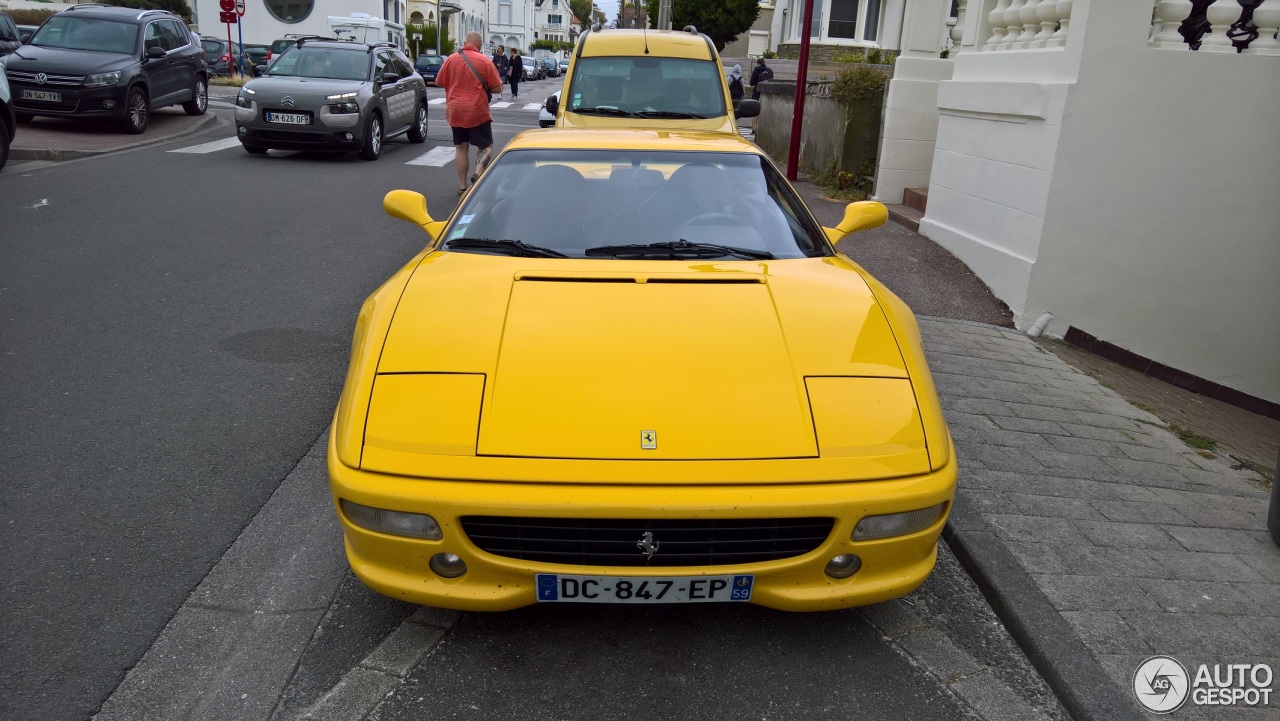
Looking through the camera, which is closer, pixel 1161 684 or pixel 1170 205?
pixel 1161 684

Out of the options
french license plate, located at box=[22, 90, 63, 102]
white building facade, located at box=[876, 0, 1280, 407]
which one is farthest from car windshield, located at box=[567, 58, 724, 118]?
french license plate, located at box=[22, 90, 63, 102]

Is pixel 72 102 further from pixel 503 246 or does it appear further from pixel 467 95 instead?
pixel 503 246

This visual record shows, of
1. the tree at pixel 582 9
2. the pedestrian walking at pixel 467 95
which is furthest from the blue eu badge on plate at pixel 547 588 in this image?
the tree at pixel 582 9

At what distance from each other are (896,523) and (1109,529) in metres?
1.52

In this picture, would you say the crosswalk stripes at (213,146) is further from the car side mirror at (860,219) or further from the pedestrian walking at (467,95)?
the car side mirror at (860,219)

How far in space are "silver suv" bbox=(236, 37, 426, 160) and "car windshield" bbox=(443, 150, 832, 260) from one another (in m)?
9.89

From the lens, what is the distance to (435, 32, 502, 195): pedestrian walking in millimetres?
10312

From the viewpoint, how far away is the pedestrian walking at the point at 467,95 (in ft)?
33.8

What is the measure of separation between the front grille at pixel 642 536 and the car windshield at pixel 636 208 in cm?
133

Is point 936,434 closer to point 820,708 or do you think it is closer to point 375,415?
point 820,708

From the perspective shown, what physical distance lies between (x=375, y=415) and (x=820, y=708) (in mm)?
1511

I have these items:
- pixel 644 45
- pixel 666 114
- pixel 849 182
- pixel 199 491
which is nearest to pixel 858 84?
pixel 849 182

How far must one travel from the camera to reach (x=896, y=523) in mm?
2688

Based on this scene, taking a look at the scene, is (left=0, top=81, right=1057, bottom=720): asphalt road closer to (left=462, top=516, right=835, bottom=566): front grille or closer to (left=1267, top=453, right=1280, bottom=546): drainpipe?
(left=462, top=516, right=835, bottom=566): front grille
